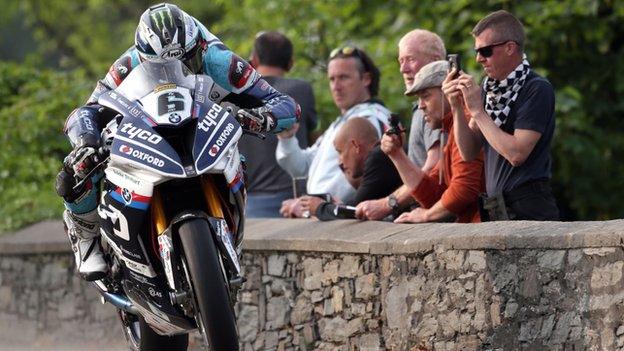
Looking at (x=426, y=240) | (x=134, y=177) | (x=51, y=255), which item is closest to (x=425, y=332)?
(x=426, y=240)

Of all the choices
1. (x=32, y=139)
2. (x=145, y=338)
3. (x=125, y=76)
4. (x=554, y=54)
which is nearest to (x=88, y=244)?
(x=145, y=338)

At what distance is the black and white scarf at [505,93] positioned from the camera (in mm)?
8539

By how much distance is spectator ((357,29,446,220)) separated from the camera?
31.7ft

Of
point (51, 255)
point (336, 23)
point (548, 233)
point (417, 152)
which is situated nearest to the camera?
point (548, 233)

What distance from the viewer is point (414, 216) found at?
9359mm

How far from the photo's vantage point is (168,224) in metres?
7.75

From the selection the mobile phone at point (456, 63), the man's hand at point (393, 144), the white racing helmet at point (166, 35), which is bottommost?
the man's hand at point (393, 144)

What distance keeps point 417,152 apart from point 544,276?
257cm

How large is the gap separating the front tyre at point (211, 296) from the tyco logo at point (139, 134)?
51 centimetres

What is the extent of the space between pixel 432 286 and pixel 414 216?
1006mm

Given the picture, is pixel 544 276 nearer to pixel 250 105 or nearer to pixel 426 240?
pixel 426 240

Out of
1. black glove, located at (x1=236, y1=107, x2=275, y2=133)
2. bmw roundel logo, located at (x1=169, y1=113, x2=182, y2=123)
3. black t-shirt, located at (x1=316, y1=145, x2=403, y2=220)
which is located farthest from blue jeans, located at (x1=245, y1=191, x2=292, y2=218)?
bmw roundel logo, located at (x1=169, y1=113, x2=182, y2=123)

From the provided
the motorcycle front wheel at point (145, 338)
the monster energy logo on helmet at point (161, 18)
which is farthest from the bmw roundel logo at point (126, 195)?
the motorcycle front wheel at point (145, 338)

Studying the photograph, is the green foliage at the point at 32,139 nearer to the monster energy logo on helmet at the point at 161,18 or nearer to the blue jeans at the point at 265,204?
the blue jeans at the point at 265,204
